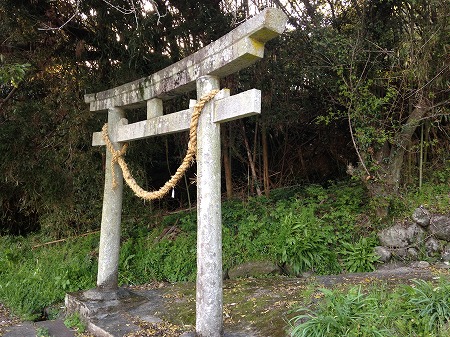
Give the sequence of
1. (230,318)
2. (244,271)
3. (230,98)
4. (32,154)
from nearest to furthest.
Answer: (230,98) < (230,318) < (244,271) < (32,154)

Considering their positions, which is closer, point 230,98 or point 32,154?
point 230,98

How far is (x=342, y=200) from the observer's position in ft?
20.2

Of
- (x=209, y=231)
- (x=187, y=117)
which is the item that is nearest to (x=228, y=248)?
(x=209, y=231)

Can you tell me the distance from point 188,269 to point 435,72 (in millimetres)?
4561

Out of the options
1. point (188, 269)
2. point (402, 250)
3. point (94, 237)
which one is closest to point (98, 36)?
point (94, 237)

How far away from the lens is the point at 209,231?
3178 mm

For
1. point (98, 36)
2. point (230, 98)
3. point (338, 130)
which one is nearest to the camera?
point (230, 98)

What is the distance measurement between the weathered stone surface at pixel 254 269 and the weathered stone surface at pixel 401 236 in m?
1.60

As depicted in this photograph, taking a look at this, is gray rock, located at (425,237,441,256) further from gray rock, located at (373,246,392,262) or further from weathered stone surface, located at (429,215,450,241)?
gray rock, located at (373,246,392,262)

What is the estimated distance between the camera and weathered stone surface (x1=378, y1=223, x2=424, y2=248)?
5.48 m

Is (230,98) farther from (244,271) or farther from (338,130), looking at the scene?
(338,130)

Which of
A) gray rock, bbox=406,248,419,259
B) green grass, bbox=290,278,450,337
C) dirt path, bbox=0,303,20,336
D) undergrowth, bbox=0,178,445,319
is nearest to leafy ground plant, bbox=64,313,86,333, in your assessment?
dirt path, bbox=0,303,20,336

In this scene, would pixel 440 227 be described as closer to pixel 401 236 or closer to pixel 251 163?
pixel 401 236

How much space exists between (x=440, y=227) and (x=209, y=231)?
12.9 ft
